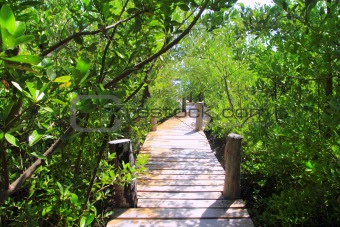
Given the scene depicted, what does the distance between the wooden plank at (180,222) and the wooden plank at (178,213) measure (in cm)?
7

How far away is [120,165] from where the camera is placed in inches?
111

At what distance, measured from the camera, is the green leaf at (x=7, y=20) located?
20.7 inches

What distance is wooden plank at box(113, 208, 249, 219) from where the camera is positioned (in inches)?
109

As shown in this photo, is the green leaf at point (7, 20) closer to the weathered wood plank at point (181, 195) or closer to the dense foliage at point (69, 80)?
the dense foliage at point (69, 80)

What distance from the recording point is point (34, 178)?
1898 millimetres

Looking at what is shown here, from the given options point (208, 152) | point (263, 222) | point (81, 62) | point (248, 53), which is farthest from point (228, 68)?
point (81, 62)

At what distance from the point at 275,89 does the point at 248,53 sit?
100cm

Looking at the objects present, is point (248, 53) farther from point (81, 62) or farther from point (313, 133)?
point (81, 62)

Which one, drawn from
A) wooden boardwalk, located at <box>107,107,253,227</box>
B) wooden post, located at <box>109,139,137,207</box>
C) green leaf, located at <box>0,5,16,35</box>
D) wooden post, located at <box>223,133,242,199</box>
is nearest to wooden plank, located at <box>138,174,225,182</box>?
wooden boardwalk, located at <box>107,107,253,227</box>

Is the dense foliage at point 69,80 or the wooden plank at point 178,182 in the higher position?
the dense foliage at point 69,80

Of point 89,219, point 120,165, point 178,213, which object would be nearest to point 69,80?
point 89,219

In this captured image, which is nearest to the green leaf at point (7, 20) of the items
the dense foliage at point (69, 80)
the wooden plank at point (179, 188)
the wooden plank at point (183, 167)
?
the dense foliage at point (69, 80)

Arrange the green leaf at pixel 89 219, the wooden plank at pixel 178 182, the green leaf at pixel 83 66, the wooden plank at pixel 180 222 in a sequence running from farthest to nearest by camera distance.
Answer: the wooden plank at pixel 178 182 → the wooden plank at pixel 180 222 → the green leaf at pixel 89 219 → the green leaf at pixel 83 66

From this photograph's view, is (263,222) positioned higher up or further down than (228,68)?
further down
